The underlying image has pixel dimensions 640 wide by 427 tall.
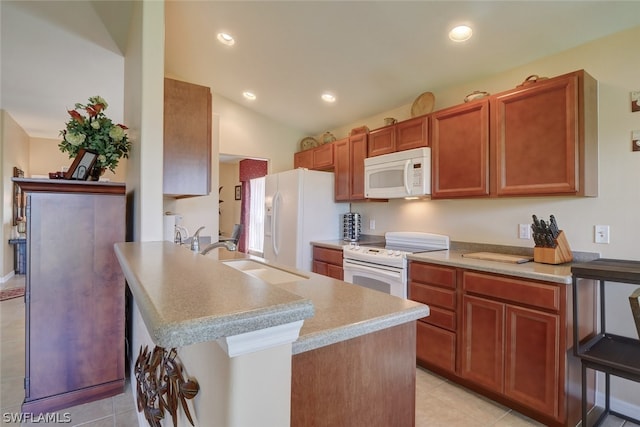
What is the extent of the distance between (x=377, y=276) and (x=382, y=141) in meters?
1.43

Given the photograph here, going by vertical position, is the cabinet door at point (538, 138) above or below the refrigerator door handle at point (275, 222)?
above

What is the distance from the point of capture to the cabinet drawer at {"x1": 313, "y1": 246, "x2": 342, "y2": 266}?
343 centimetres

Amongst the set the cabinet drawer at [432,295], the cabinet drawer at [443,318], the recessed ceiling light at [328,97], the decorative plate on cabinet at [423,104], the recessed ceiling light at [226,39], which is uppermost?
the recessed ceiling light at [226,39]

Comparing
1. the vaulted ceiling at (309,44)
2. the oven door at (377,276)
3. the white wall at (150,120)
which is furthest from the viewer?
the oven door at (377,276)

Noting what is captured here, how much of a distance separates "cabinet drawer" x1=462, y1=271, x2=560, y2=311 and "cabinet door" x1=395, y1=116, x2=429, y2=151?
1309 millimetres

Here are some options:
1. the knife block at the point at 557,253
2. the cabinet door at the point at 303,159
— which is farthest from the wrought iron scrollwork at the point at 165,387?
the cabinet door at the point at 303,159

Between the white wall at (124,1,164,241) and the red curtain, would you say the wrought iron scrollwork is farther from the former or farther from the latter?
the red curtain

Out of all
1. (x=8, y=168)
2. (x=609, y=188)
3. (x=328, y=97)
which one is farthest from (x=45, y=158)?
(x=609, y=188)

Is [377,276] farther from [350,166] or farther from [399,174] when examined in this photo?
[350,166]

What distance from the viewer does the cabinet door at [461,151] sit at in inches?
97.2

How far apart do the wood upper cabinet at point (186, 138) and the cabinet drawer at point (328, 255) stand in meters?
1.62

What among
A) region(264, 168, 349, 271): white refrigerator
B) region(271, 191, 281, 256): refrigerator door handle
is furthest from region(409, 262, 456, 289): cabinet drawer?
region(271, 191, 281, 256): refrigerator door handle

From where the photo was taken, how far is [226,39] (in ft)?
10.2

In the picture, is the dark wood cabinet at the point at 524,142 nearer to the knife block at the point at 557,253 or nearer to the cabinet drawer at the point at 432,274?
the knife block at the point at 557,253
